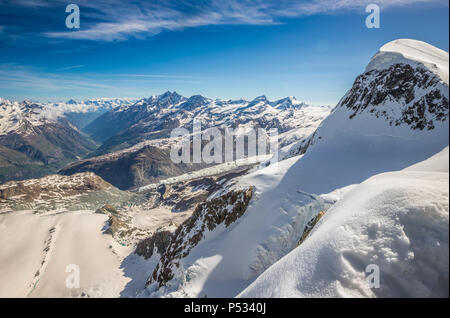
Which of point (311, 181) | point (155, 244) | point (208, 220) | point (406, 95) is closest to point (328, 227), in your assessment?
point (311, 181)

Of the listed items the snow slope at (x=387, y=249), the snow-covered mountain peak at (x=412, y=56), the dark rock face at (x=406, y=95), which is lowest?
the snow slope at (x=387, y=249)

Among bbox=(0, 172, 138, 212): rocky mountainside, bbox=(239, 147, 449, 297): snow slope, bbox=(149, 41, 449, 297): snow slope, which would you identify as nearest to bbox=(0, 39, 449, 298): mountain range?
bbox=(239, 147, 449, 297): snow slope

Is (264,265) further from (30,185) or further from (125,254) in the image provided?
(30,185)

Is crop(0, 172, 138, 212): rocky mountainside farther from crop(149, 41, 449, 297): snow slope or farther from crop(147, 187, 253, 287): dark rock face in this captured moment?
crop(149, 41, 449, 297): snow slope

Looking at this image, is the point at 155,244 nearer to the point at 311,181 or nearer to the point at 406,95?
the point at 311,181

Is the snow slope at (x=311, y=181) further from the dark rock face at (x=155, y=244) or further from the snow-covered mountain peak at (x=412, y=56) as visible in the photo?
the dark rock face at (x=155, y=244)

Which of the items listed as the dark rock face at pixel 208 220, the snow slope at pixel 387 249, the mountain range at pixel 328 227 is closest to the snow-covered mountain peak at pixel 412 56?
the mountain range at pixel 328 227
